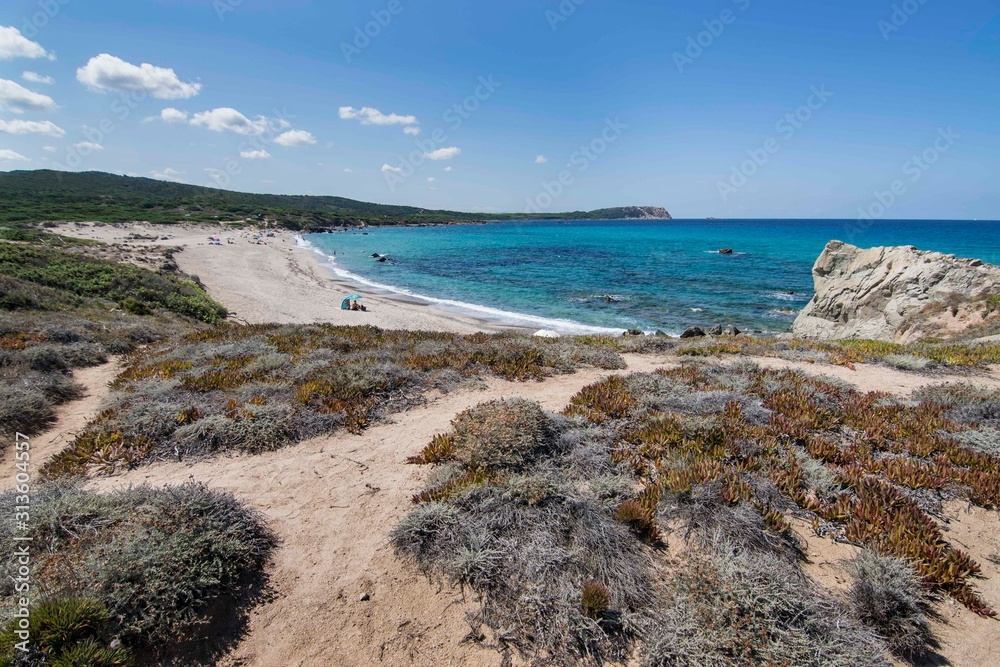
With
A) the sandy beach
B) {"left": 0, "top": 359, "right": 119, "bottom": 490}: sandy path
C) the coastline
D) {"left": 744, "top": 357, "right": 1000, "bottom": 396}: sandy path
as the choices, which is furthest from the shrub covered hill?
{"left": 744, "top": 357, "right": 1000, "bottom": 396}: sandy path

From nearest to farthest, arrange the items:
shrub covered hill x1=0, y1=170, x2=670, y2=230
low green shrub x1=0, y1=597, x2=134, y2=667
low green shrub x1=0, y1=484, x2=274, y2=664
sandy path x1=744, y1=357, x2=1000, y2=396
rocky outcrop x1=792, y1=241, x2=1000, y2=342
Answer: low green shrub x1=0, y1=597, x2=134, y2=667 < low green shrub x1=0, y1=484, x2=274, y2=664 < sandy path x1=744, y1=357, x2=1000, y2=396 < rocky outcrop x1=792, y1=241, x2=1000, y2=342 < shrub covered hill x1=0, y1=170, x2=670, y2=230

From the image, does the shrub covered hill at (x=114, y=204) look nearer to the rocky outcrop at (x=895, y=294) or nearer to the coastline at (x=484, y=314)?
the coastline at (x=484, y=314)

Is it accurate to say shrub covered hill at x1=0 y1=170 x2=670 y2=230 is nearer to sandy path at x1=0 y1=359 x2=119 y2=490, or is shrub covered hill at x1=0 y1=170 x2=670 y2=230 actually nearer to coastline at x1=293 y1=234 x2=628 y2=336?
coastline at x1=293 y1=234 x2=628 y2=336

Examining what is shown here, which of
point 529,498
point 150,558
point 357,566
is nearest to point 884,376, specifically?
point 529,498

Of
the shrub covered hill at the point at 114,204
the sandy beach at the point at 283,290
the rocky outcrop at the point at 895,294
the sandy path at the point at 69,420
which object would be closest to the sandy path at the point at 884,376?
the rocky outcrop at the point at 895,294

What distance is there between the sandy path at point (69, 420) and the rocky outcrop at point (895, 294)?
87.7ft

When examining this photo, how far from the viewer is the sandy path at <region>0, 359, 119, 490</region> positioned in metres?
6.55

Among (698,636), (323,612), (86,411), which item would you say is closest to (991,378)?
(698,636)

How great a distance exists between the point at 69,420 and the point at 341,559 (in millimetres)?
7098

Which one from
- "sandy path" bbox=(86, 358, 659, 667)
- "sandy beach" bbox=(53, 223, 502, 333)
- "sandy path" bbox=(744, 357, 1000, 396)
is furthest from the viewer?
"sandy beach" bbox=(53, 223, 502, 333)

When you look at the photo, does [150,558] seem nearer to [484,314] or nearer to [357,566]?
[357,566]

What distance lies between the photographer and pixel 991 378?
11359 millimetres

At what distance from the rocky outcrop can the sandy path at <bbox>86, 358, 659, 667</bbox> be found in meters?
21.7

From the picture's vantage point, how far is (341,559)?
15.6ft
